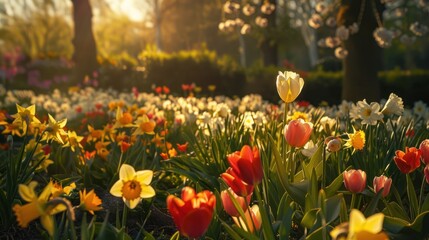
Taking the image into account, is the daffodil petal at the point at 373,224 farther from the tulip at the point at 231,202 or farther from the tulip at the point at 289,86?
the tulip at the point at 289,86

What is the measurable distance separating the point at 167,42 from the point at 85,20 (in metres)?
35.9

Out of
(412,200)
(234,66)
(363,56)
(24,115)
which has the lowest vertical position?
(234,66)

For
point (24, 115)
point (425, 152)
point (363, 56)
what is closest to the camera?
point (425, 152)

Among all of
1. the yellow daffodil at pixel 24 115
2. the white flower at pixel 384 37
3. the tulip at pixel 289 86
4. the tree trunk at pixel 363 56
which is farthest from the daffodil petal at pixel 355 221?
the tree trunk at pixel 363 56

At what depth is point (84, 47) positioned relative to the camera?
14.6m

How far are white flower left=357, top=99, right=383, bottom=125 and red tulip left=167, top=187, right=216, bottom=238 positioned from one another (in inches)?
62.8

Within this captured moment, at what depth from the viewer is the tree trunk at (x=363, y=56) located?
8.86 meters

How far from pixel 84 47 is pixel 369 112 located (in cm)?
1264

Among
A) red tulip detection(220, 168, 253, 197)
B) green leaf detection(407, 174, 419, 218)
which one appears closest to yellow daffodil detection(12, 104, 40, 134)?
red tulip detection(220, 168, 253, 197)

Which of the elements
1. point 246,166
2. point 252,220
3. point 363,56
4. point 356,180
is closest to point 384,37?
point 363,56

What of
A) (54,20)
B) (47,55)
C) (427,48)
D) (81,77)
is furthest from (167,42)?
(81,77)

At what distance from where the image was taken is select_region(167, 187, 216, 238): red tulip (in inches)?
59.1

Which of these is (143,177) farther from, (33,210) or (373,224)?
(373,224)

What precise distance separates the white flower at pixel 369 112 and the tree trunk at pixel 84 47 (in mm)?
12386
